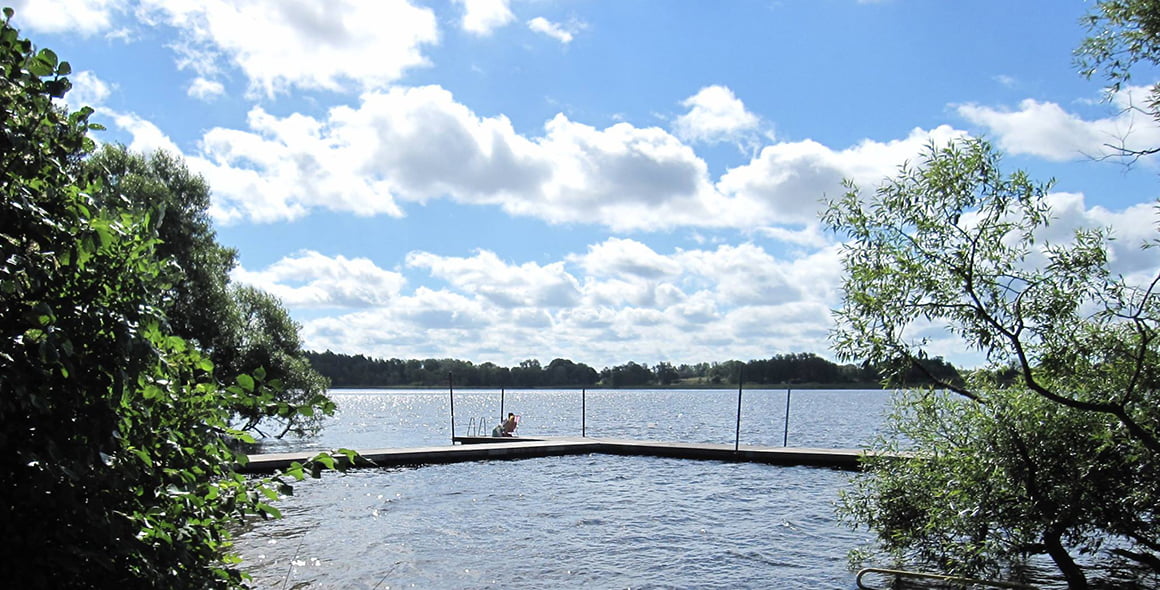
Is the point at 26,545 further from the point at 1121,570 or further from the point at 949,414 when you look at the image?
the point at 1121,570

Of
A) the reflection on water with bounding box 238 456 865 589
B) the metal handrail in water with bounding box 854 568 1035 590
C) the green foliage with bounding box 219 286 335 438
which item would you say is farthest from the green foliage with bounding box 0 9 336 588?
the green foliage with bounding box 219 286 335 438

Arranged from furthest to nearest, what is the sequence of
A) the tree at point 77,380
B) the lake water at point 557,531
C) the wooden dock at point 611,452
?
the wooden dock at point 611,452
the lake water at point 557,531
the tree at point 77,380

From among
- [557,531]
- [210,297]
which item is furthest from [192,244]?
[557,531]

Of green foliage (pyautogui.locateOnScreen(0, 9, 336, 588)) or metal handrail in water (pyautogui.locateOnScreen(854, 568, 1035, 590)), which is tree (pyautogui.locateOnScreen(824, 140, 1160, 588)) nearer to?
metal handrail in water (pyautogui.locateOnScreen(854, 568, 1035, 590))

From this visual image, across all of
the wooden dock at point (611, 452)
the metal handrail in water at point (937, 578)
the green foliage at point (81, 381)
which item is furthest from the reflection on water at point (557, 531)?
the green foliage at point (81, 381)

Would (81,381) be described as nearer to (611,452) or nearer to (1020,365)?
(1020,365)

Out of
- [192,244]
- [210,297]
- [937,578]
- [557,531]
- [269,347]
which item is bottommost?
[557,531]

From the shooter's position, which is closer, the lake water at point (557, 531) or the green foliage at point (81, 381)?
the green foliage at point (81, 381)

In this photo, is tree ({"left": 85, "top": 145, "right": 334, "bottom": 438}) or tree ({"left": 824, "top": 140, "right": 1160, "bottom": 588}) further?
tree ({"left": 85, "top": 145, "right": 334, "bottom": 438})

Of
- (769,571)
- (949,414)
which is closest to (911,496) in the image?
(949,414)

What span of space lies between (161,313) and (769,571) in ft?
37.2

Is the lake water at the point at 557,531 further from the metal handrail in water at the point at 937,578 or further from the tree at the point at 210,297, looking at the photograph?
the tree at the point at 210,297

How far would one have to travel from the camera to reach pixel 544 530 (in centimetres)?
1510

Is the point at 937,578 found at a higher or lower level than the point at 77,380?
lower
